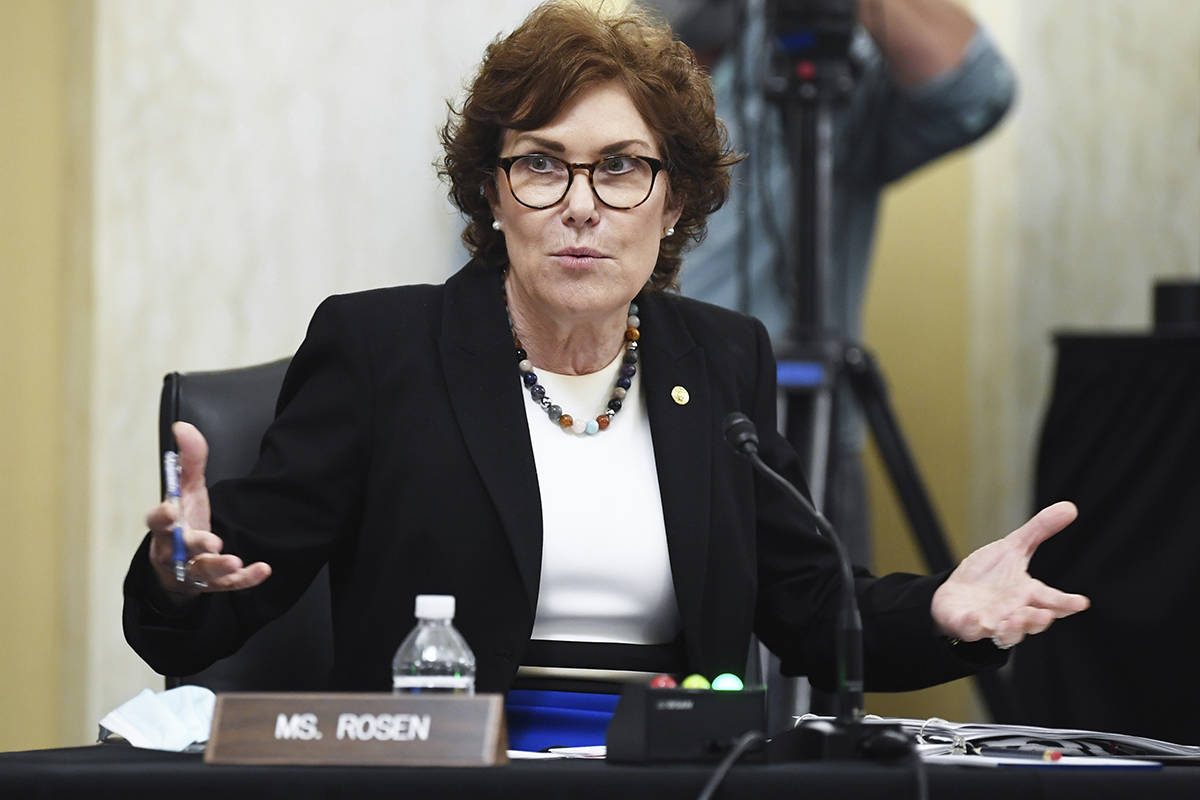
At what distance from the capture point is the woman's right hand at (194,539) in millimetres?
1187

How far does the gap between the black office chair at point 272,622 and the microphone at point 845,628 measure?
62 cm

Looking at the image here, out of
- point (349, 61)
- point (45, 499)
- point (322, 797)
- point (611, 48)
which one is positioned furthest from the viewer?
point (349, 61)

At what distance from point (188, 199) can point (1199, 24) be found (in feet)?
8.45

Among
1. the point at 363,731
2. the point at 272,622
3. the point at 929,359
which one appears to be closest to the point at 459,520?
the point at 272,622

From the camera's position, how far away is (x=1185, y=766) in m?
1.09

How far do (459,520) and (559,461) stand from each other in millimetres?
138

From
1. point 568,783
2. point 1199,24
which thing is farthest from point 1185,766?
point 1199,24

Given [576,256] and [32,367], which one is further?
[32,367]

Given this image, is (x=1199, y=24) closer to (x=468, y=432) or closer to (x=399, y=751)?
(x=468, y=432)

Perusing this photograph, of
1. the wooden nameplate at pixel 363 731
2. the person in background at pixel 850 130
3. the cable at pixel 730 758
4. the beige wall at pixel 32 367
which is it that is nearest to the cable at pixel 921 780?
the cable at pixel 730 758

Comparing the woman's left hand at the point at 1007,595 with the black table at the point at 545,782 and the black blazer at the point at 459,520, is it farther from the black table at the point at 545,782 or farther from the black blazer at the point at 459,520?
the black table at the point at 545,782

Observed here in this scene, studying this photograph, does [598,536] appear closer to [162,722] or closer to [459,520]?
[459,520]

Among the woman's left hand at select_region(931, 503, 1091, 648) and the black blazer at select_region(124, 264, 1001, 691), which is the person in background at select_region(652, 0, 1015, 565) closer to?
the black blazer at select_region(124, 264, 1001, 691)

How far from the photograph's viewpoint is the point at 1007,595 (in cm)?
134
